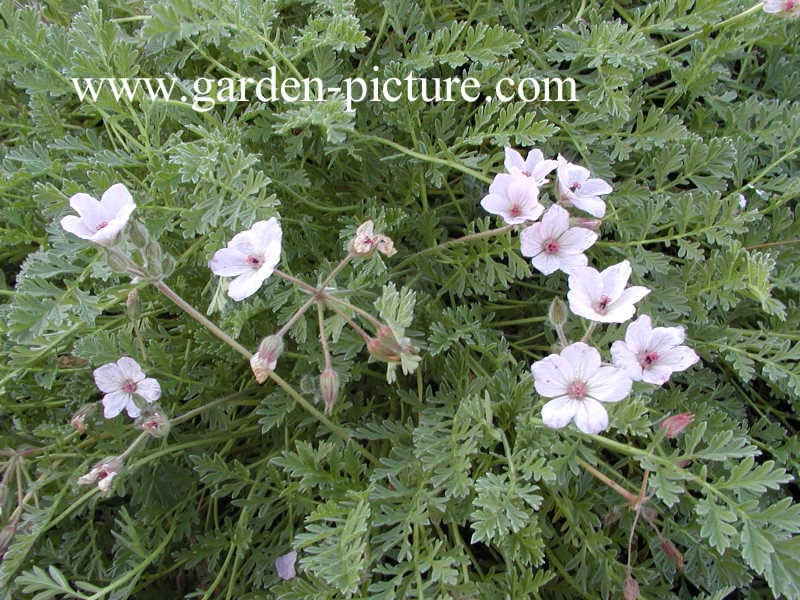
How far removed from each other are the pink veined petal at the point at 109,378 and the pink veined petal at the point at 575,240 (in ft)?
2.80

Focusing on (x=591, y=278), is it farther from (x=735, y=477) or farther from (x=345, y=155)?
(x=345, y=155)

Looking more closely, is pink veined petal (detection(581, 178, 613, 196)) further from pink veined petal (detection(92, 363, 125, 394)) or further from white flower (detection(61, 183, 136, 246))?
pink veined petal (detection(92, 363, 125, 394))

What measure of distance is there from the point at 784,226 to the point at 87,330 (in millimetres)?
1488

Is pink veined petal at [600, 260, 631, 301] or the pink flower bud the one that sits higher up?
pink veined petal at [600, 260, 631, 301]

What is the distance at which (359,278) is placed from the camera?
4.25 ft

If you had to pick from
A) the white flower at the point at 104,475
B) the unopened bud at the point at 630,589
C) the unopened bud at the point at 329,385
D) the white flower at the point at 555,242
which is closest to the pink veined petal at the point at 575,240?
the white flower at the point at 555,242

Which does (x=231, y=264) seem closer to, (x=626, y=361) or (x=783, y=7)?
(x=626, y=361)

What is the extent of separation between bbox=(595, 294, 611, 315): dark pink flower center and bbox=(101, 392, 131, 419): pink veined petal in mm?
881

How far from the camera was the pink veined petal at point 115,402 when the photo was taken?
4.62 ft

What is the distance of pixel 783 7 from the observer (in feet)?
4.59

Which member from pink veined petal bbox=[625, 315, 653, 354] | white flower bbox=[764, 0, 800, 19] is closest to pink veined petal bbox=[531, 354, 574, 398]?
pink veined petal bbox=[625, 315, 653, 354]

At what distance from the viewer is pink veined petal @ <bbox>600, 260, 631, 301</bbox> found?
118 cm

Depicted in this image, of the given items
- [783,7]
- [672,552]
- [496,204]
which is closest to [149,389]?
[496,204]

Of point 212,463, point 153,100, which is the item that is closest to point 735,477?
point 212,463
